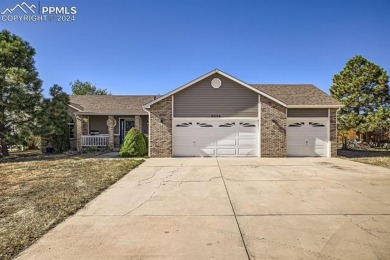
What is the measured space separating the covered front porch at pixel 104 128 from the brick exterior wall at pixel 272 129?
389 inches

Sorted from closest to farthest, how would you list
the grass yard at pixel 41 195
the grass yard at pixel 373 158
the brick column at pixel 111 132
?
the grass yard at pixel 41 195
the grass yard at pixel 373 158
the brick column at pixel 111 132

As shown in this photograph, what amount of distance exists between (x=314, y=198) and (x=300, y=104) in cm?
979

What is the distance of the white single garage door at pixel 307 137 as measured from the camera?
→ 1484 centimetres

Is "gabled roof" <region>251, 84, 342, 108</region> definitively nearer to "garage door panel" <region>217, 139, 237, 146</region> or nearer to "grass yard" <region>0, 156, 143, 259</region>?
"garage door panel" <region>217, 139, 237, 146</region>

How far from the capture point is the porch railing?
1858 centimetres

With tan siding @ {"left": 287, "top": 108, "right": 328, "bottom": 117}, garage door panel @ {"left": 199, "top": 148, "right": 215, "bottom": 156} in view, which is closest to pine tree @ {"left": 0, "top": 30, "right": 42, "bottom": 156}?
garage door panel @ {"left": 199, "top": 148, "right": 215, "bottom": 156}

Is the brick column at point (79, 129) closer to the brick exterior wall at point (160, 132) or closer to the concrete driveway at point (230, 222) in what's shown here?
the brick exterior wall at point (160, 132)

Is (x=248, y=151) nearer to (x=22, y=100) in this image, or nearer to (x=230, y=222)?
(x=230, y=222)

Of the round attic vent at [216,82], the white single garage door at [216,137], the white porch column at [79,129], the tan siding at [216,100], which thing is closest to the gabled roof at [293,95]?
the tan siding at [216,100]

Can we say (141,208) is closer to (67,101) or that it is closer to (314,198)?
(314,198)

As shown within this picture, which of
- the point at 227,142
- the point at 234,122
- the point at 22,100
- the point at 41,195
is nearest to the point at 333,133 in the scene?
the point at 234,122

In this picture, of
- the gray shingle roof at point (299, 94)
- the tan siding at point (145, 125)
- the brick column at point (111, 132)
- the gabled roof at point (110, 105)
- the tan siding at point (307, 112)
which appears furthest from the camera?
the tan siding at point (145, 125)

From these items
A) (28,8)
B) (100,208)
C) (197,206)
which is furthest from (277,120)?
(28,8)

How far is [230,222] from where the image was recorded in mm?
4645
